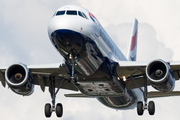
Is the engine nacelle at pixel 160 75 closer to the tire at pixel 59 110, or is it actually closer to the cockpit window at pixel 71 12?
the cockpit window at pixel 71 12

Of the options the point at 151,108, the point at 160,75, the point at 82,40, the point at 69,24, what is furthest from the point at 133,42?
the point at 69,24

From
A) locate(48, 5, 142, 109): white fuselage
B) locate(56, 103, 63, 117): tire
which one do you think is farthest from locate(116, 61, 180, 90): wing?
locate(56, 103, 63, 117): tire

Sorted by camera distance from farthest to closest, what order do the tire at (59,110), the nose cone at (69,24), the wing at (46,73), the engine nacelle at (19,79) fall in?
the tire at (59,110) → the wing at (46,73) → the engine nacelle at (19,79) → the nose cone at (69,24)

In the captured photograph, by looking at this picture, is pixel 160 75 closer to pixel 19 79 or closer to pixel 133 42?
pixel 19 79

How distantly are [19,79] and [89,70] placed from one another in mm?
5768

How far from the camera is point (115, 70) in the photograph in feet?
99.8

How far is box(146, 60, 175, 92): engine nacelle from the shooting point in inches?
1139

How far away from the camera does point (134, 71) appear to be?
3158 centimetres

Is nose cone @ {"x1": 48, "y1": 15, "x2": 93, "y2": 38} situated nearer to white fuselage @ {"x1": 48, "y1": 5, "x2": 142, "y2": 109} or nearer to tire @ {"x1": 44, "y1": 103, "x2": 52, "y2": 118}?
white fuselage @ {"x1": 48, "y1": 5, "x2": 142, "y2": 109}

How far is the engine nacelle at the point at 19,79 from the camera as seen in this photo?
3072 centimetres

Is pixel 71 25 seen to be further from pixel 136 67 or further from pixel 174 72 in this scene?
pixel 174 72

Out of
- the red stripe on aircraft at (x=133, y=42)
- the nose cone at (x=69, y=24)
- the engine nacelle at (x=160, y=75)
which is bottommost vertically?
the engine nacelle at (x=160, y=75)

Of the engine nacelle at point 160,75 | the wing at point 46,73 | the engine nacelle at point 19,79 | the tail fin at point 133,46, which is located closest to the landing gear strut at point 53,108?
the wing at point 46,73

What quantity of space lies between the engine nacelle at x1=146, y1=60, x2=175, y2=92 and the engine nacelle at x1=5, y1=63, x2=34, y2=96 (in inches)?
334
